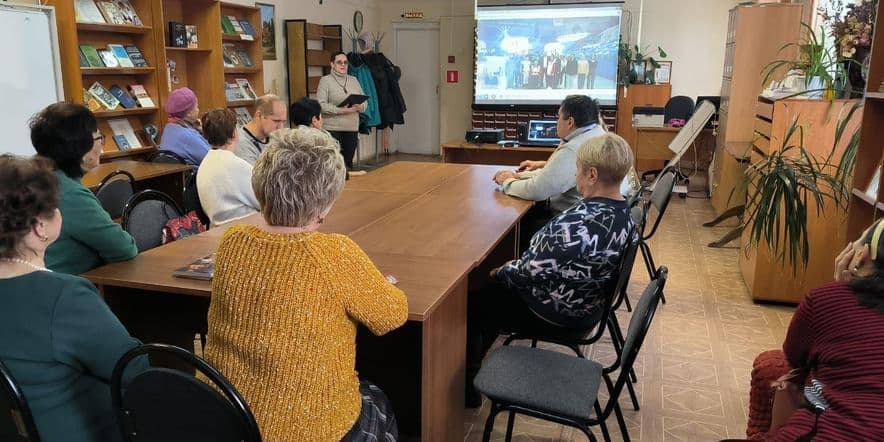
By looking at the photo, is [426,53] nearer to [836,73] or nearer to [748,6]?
[748,6]

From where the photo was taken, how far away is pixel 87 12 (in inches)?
194

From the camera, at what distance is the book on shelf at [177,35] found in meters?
5.75

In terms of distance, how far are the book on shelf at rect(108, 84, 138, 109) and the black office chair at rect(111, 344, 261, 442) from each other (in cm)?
471

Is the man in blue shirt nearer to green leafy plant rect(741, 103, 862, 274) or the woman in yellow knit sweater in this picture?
the woman in yellow knit sweater

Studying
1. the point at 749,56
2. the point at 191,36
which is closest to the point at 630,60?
the point at 749,56

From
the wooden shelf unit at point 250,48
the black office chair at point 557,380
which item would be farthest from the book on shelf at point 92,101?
the black office chair at point 557,380

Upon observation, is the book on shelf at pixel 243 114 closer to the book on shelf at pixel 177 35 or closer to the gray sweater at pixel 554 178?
the book on shelf at pixel 177 35

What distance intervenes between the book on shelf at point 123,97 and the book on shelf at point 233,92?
1.25 metres

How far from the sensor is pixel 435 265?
210cm

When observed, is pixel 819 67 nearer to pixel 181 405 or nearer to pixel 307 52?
pixel 181 405

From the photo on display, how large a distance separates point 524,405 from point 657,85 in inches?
307

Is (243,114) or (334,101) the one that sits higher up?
(334,101)

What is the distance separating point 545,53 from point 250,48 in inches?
152

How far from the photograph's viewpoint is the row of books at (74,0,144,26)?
16.0 ft
